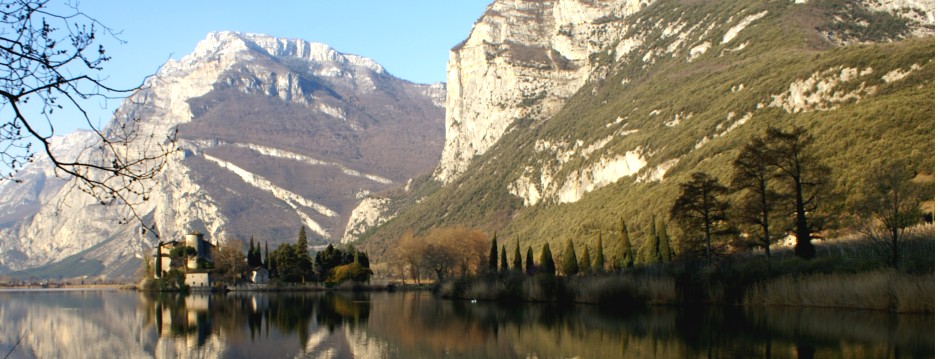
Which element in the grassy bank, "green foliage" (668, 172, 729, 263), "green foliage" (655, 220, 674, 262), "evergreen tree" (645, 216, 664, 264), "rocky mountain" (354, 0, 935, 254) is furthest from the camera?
"rocky mountain" (354, 0, 935, 254)

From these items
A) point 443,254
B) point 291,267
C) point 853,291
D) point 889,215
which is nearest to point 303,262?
point 291,267

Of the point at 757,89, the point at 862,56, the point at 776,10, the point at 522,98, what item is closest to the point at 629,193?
the point at 757,89

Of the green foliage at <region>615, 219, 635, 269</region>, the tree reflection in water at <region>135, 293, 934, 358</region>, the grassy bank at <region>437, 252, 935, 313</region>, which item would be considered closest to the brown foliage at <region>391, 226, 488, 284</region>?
the green foliage at <region>615, 219, 635, 269</region>

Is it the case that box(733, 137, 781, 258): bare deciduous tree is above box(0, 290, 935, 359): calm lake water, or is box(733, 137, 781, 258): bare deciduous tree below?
above

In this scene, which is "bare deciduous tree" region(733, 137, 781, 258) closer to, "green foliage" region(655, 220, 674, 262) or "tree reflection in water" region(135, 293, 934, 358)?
"tree reflection in water" region(135, 293, 934, 358)

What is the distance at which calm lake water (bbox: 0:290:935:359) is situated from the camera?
65.4 ft

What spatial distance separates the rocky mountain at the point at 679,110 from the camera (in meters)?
72.8

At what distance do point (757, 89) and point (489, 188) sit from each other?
77.4 meters

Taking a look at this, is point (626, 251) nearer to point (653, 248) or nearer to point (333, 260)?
point (653, 248)

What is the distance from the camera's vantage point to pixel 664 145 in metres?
105

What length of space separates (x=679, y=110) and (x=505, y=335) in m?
91.9

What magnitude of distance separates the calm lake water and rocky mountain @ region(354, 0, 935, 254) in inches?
Result: 1175

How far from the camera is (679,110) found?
112m

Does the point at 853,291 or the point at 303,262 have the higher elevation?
the point at 853,291
